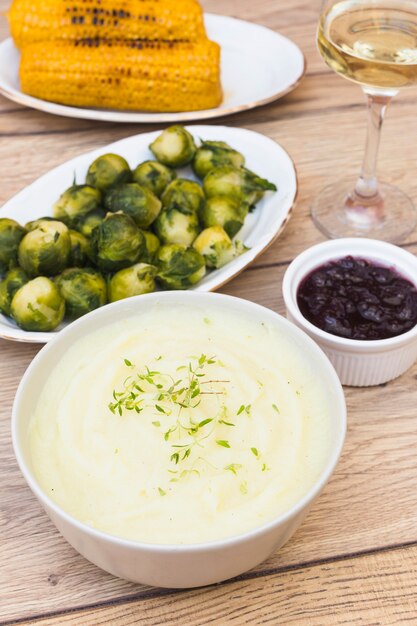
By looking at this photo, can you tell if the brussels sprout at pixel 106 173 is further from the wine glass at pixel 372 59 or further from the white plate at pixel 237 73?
the wine glass at pixel 372 59

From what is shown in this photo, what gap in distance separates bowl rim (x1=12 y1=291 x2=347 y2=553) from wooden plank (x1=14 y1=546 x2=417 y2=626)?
0.68ft

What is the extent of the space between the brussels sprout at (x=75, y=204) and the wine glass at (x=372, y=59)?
560 millimetres

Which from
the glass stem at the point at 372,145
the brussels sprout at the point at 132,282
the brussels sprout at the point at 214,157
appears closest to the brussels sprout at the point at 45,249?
the brussels sprout at the point at 132,282

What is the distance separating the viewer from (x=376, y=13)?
1700mm

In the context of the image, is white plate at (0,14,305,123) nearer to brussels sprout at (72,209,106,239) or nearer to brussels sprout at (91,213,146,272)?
brussels sprout at (72,209,106,239)

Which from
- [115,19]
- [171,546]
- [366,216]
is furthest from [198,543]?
[115,19]

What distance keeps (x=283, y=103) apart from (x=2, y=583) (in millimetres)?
1634

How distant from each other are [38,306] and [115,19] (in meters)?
1.08

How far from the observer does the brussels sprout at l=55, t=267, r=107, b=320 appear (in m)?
1.59

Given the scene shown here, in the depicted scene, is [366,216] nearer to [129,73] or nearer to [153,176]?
[153,176]

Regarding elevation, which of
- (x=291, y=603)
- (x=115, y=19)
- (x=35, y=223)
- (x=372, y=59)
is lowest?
(x=291, y=603)

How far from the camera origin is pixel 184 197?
1833mm

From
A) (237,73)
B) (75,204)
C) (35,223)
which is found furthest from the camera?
(237,73)

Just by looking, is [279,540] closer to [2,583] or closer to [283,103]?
[2,583]
